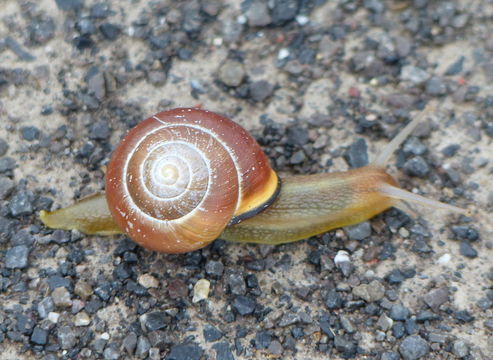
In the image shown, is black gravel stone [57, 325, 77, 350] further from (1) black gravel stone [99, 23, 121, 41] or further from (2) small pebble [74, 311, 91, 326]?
(1) black gravel stone [99, 23, 121, 41]

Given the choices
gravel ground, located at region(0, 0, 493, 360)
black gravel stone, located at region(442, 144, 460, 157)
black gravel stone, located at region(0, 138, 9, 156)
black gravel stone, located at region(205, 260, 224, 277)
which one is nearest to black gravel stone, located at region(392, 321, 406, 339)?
gravel ground, located at region(0, 0, 493, 360)

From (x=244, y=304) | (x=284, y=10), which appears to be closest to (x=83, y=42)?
(x=284, y=10)

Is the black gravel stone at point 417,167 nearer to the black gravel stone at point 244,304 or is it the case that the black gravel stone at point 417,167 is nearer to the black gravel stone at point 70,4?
the black gravel stone at point 244,304

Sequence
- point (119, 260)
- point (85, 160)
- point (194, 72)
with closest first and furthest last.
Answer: point (119, 260), point (85, 160), point (194, 72)

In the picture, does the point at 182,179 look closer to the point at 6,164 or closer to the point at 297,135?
the point at 297,135

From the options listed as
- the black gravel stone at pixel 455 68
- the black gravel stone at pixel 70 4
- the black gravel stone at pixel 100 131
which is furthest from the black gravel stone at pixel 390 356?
the black gravel stone at pixel 70 4

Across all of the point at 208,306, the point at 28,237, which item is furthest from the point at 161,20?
the point at 208,306

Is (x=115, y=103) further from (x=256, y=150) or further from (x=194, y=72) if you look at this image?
(x=256, y=150)
